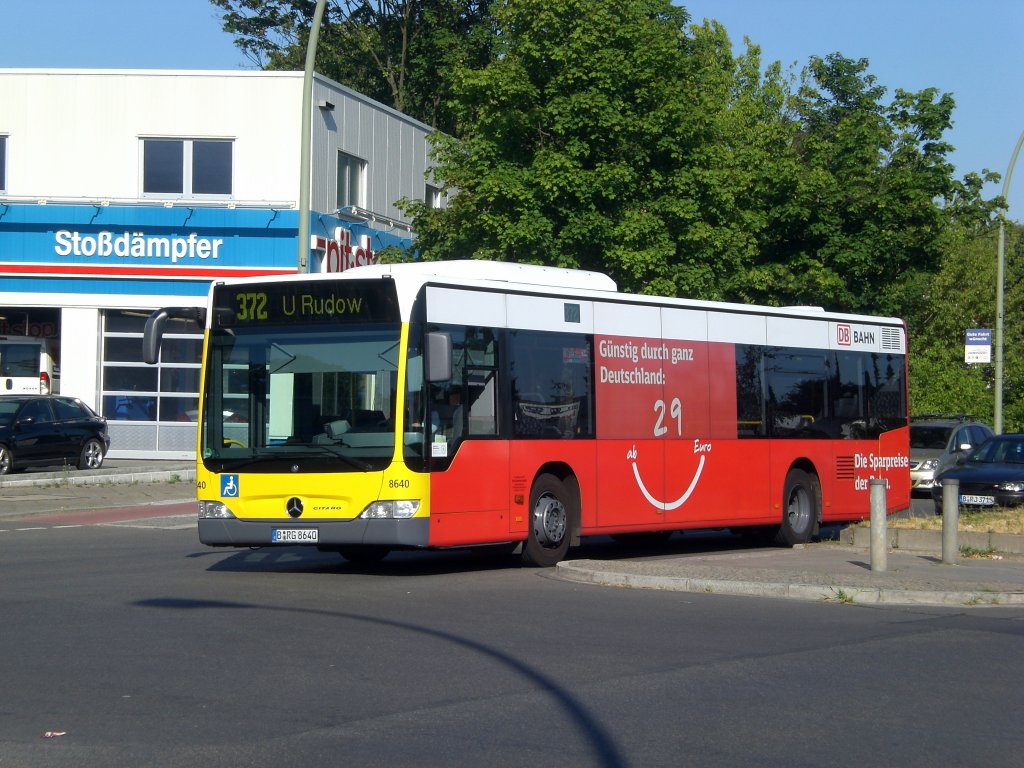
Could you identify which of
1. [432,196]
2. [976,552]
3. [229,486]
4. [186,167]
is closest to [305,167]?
[229,486]

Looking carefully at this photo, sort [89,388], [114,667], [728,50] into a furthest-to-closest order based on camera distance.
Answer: [728,50] < [89,388] < [114,667]

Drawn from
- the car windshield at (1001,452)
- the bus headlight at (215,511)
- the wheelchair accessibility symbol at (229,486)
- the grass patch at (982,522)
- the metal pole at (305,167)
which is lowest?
the grass patch at (982,522)

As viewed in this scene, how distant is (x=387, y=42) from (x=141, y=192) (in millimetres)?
26602

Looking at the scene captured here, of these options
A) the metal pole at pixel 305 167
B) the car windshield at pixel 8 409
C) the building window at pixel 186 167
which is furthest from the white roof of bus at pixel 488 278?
the building window at pixel 186 167

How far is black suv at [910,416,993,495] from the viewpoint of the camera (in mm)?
29594

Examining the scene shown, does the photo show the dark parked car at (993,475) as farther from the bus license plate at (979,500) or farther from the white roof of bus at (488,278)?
the white roof of bus at (488,278)

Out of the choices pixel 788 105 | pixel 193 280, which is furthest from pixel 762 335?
pixel 788 105

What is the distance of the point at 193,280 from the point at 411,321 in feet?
74.5

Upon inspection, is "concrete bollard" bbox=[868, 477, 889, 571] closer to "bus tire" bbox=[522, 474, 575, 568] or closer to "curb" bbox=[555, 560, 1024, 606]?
"curb" bbox=[555, 560, 1024, 606]

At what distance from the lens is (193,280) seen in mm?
35094

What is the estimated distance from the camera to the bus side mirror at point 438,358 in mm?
13383

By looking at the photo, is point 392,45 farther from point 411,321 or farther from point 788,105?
point 411,321

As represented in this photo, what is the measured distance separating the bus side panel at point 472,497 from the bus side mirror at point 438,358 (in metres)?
0.93

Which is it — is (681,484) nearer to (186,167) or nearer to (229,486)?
(229,486)
